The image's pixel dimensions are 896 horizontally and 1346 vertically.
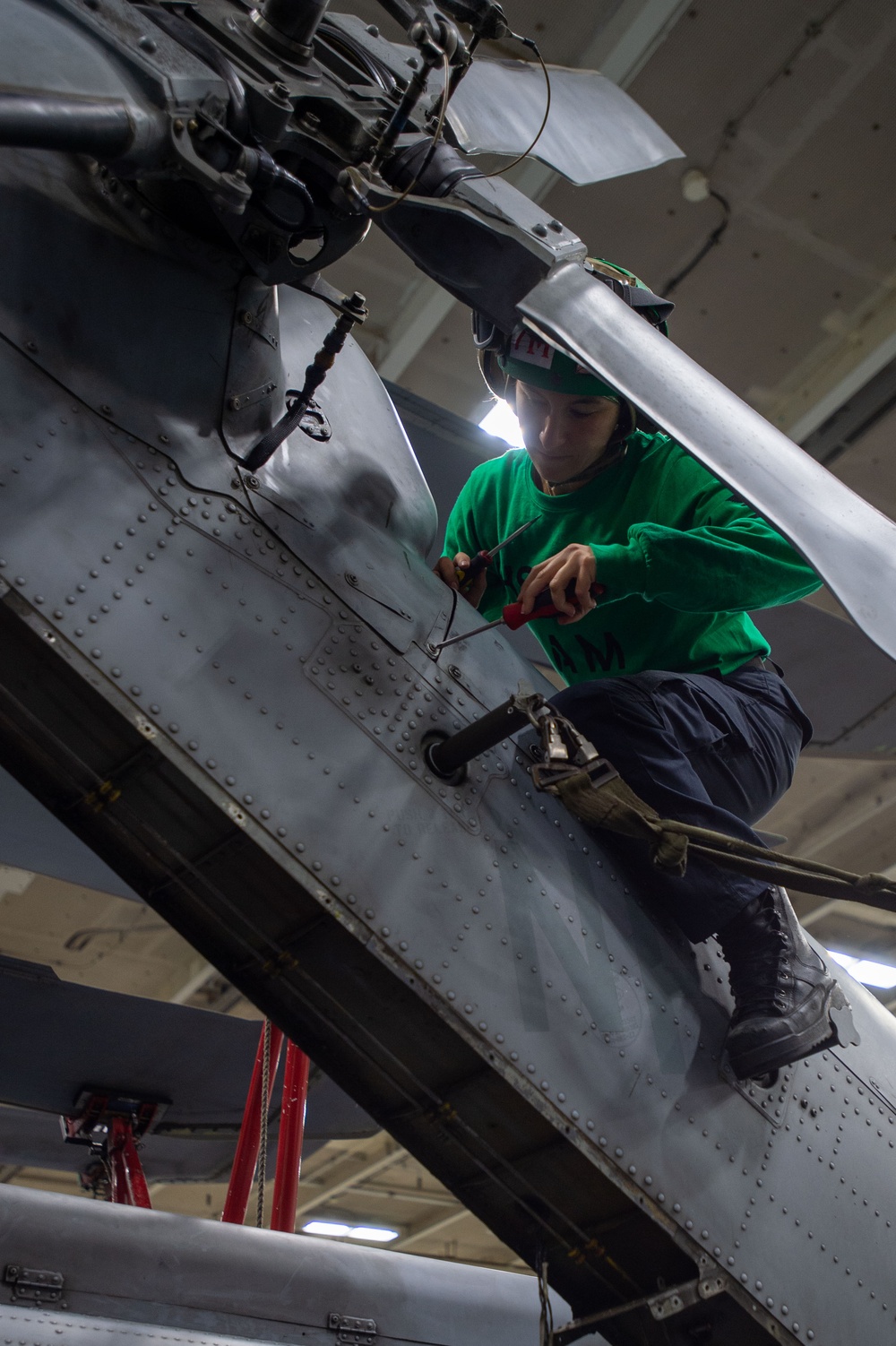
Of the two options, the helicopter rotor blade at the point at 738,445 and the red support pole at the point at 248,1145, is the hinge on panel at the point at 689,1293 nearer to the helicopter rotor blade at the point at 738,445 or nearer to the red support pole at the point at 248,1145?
the helicopter rotor blade at the point at 738,445

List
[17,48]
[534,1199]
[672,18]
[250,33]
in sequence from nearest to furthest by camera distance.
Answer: [17,48] → [250,33] → [534,1199] → [672,18]

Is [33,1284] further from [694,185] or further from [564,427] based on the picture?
[694,185]

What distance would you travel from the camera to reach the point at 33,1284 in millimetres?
3021

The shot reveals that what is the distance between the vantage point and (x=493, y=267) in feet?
8.46

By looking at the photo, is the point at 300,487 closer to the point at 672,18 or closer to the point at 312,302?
the point at 312,302

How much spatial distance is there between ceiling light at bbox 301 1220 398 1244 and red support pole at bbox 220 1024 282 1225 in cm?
1379

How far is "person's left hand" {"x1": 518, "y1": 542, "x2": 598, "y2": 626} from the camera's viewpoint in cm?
272

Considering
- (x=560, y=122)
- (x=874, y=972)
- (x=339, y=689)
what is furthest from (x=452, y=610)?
(x=874, y=972)

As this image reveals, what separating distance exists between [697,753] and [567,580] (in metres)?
0.74

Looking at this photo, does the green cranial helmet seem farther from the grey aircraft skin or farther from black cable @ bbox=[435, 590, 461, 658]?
black cable @ bbox=[435, 590, 461, 658]

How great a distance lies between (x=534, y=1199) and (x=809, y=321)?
6.01 m

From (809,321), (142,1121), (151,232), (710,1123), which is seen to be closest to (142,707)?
(151,232)

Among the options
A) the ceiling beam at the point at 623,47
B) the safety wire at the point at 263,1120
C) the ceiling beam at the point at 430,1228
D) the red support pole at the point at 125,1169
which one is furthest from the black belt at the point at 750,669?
the ceiling beam at the point at 430,1228

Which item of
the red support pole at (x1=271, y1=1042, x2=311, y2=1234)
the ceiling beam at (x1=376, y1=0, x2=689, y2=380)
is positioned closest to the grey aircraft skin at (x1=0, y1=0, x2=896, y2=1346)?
the red support pole at (x1=271, y1=1042, x2=311, y2=1234)
